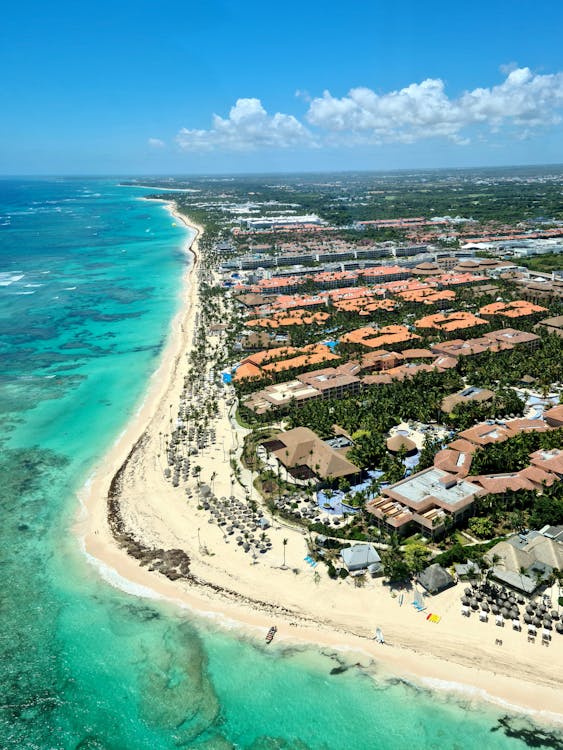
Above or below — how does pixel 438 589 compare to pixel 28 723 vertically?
above

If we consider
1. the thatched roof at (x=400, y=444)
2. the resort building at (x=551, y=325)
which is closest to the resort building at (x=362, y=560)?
the thatched roof at (x=400, y=444)

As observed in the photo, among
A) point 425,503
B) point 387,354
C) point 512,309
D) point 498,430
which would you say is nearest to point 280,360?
point 387,354

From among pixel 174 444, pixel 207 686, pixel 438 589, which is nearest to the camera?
pixel 207 686

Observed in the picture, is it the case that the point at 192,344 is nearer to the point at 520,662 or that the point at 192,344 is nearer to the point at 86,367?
the point at 86,367

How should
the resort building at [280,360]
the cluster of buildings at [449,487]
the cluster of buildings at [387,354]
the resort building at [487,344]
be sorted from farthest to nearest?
the resort building at [487,344] < the cluster of buildings at [387,354] < the resort building at [280,360] < the cluster of buildings at [449,487]

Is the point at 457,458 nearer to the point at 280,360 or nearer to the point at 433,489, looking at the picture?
the point at 433,489

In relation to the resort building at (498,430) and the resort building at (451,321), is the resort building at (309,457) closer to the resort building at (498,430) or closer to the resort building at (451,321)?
the resort building at (498,430)

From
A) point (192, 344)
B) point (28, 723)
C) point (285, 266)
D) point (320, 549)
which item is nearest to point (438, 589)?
point (320, 549)

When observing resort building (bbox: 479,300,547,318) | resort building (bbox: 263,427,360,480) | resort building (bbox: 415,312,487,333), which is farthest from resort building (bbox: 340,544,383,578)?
resort building (bbox: 479,300,547,318)

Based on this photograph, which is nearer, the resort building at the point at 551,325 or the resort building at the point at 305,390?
the resort building at the point at 305,390
